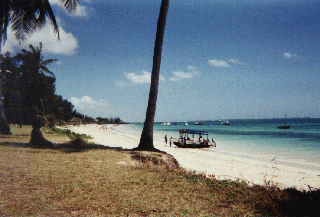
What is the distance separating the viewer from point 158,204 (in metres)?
3.87

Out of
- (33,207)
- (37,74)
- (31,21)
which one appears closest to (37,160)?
(33,207)

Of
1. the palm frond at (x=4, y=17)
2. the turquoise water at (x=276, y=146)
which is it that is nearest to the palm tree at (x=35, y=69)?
the palm frond at (x=4, y=17)

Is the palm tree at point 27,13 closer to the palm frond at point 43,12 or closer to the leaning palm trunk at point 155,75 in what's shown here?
the palm frond at point 43,12

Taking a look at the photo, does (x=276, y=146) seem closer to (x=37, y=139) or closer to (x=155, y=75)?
(x=155, y=75)

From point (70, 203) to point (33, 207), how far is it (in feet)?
1.97

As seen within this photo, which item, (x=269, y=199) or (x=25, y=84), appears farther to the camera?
(x=25, y=84)

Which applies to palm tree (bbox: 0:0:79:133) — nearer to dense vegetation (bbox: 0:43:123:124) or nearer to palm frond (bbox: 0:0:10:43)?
palm frond (bbox: 0:0:10:43)

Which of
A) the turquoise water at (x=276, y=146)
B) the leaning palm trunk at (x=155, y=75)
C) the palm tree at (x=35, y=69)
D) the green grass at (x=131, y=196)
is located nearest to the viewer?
the green grass at (x=131, y=196)

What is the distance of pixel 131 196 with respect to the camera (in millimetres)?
4242

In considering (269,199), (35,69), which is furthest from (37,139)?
(35,69)

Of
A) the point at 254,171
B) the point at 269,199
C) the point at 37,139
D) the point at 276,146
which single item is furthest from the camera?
the point at 276,146

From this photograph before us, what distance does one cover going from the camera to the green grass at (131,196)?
3.51 meters

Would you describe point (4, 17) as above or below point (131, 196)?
above

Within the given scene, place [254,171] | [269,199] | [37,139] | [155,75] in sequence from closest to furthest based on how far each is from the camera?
1. [269,199]
2. [37,139]
3. [155,75]
4. [254,171]
